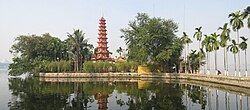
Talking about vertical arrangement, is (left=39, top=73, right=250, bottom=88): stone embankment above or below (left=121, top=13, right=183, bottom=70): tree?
below

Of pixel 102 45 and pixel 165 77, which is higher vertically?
pixel 102 45

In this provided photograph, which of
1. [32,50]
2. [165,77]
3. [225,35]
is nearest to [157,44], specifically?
[165,77]

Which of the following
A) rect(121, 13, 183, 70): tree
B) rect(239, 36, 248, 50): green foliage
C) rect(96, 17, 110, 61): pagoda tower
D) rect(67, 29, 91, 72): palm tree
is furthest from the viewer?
rect(96, 17, 110, 61): pagoda tower

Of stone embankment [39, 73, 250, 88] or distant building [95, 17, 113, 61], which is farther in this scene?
distant building [95, 17, 113, 61]

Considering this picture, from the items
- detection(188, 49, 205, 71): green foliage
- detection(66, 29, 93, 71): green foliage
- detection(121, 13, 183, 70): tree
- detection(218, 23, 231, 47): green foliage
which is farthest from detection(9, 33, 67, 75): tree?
detection(218, 23, 231, 47): green foliage

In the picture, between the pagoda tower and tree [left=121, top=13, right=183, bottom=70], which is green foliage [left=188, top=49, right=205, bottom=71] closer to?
tree [left=121, top=13, right=183, bottom=70]

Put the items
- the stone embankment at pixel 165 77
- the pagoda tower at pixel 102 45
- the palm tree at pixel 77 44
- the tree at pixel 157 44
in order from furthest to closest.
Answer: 1. the pagoda tower at pixel 102 45
2. the palm tree at pixel 77 44
3. the tree at pixel 157 44
4. the stone embankment at pixel 165 77

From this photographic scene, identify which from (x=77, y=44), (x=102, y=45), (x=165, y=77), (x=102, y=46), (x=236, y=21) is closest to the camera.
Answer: (x=236, y=21)

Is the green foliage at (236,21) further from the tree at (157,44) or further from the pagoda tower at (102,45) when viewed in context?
the pagoda tower at (102,45)

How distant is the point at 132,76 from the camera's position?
64.4 meters

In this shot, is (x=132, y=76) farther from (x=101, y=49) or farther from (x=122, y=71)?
(x=101, y=49)

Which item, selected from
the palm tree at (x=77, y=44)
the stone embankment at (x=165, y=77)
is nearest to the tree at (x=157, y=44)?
the stone embankment at (x=165, y=77)

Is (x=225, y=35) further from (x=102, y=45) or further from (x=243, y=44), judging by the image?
(x=102, y=45)

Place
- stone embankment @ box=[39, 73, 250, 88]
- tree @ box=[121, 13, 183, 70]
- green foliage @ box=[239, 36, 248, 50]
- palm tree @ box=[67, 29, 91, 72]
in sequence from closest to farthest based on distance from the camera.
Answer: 1. stone embankment @ box=[39, 73, 250, 88]
2. green foliage @ box=[239, 36, 248, 50]
3. tree @ box=[121, 13, 183, 70]
4. palm tree @ box=[67, 29, 91, 72]
